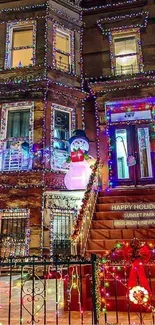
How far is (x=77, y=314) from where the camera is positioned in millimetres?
5633

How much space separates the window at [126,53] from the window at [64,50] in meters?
1.92

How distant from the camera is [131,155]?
1245 cm

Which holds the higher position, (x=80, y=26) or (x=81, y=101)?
(x=80, y=26)

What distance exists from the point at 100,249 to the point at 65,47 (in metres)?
10.4

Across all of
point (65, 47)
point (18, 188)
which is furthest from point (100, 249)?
point (65, 47)

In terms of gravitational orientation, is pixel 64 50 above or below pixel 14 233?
above

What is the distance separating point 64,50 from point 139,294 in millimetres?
12184

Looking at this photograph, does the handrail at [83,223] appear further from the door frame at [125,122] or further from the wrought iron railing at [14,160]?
the wrought iron railing at [14,160]

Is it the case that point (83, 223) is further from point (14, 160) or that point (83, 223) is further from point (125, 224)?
point (14, 160)

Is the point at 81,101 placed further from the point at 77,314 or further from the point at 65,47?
the point at 77,314

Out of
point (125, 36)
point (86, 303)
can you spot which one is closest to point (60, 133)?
point (125, 36)

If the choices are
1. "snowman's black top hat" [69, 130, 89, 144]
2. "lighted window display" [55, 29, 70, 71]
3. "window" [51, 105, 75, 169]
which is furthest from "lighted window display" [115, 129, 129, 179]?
"lighted window display" [55, 29, 70, 71]

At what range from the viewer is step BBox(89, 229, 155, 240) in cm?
781

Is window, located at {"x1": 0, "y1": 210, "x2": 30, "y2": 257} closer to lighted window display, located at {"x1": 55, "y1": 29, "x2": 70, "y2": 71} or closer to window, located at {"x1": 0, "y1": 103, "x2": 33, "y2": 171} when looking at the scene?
window, located at {"x1": 0, "y1": 103, "x2": 33, "y2": 171}
